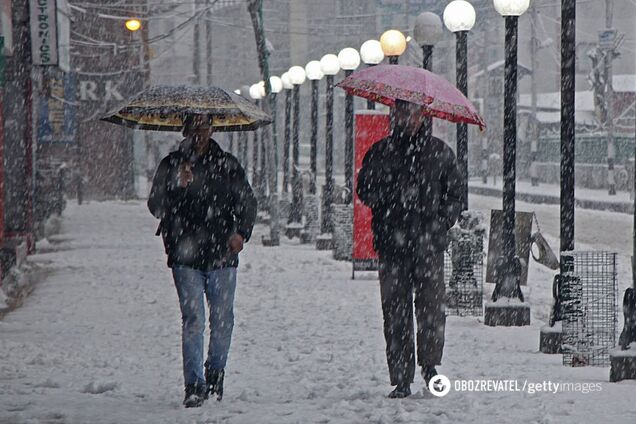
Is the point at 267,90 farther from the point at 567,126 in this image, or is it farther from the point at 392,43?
the point at 567,126

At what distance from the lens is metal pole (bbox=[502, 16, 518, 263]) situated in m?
13.1

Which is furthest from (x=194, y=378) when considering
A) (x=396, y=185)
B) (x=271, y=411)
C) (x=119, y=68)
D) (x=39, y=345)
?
(x=119, y=68)

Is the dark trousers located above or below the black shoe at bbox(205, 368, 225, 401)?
above

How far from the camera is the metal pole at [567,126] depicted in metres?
11.3

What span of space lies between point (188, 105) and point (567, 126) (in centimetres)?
439

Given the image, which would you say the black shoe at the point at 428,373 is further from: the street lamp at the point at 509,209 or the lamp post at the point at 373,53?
the lamp post at the point at 373,53

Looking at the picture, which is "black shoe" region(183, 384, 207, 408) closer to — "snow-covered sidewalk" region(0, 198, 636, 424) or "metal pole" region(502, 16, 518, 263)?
"snow-covered sidewalk" region(0, 198, 636, 424)

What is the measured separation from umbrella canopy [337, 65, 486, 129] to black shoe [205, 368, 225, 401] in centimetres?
216

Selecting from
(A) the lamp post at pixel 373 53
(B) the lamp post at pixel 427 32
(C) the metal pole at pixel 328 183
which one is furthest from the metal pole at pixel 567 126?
(C) the metal pole at pixel 328 183

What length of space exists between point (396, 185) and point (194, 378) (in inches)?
71.2

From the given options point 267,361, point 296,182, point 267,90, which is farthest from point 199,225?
point 296,182

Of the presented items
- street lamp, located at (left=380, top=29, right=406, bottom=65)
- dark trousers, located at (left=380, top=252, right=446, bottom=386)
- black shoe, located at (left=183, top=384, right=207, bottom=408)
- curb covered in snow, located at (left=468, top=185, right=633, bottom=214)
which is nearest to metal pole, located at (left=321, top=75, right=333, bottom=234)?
street lamp, located at (left=380, top=29, right=406, bottom=65)

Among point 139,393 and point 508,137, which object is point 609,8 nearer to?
point 508,137

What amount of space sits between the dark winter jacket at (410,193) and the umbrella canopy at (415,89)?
0.99ft
